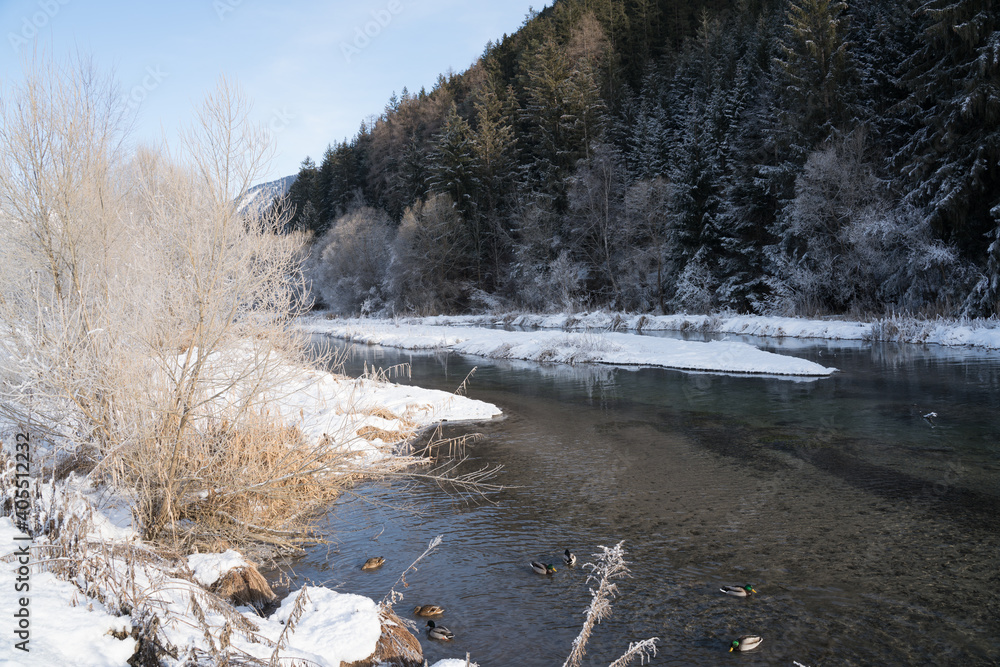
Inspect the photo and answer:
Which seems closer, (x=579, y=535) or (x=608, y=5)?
(x=579, y=535)

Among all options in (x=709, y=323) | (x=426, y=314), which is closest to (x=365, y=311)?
(x=426, y=314)

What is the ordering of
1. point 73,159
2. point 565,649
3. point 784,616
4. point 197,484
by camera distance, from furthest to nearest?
point 73,159, point 197,484, point 784,616, point 565,649

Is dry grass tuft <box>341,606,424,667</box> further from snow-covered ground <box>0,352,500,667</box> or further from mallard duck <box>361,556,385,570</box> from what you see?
mallard duck <box>361,556,385,570</box>

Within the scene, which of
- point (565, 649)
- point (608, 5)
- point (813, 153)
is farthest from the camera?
point (608, 5)

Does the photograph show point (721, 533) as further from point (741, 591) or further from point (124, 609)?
point (124, 609)

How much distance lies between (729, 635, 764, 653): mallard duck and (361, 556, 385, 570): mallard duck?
3.12 meters

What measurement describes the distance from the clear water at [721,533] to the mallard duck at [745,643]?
8 cm

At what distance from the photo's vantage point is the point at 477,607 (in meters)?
5.04

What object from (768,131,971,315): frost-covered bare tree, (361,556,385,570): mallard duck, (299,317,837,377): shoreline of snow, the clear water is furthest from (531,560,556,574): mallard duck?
(768,131,971,315): frost-covered bare tree

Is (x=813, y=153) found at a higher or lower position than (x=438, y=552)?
higher

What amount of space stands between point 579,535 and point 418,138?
54778 mm

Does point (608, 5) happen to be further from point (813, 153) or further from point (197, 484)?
point (197, 484)

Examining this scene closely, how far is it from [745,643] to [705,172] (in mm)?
32511

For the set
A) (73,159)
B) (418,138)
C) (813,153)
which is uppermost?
(418,138)
